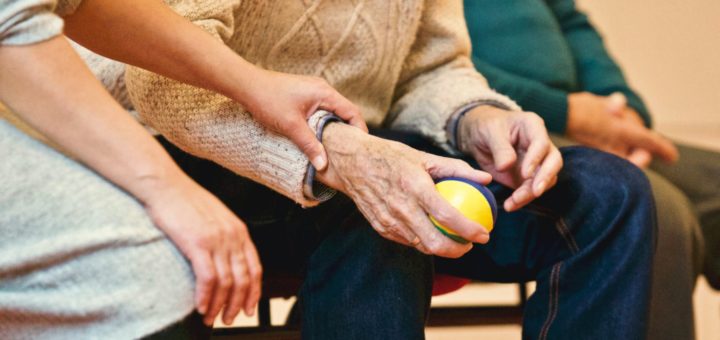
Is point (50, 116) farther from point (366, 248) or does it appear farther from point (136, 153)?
point (366, 248)

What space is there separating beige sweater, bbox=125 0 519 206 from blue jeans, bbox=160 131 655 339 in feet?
0.31

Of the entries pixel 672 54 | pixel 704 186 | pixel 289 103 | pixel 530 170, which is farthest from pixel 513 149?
pixel 672 54

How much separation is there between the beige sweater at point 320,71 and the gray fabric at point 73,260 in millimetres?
248

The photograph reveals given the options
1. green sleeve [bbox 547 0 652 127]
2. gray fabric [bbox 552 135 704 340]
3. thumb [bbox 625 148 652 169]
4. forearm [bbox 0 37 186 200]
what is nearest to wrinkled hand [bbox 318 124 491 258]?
forearm [bbox 0 37 186 200]

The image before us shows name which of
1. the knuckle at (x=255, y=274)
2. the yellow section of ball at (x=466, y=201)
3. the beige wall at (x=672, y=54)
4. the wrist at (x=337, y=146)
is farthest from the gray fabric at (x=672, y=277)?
the beige wall at (x=672, y=54)

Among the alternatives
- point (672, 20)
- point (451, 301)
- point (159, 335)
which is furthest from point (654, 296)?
point (672, 20)

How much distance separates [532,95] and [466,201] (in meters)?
0.78

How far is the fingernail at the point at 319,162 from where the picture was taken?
824 mm

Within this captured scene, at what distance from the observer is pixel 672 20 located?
2.41 meters

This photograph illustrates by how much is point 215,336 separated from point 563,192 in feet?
1.72

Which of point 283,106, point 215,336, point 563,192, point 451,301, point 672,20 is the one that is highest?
point 283,106

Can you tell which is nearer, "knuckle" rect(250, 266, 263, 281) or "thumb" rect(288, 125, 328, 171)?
"knuckle" rect(250, 266, 263, 281)

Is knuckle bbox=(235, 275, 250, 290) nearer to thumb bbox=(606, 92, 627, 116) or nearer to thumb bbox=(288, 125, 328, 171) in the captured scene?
thumb bbox=(288, 125, 328, 171)

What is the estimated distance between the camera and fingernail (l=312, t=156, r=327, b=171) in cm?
82
